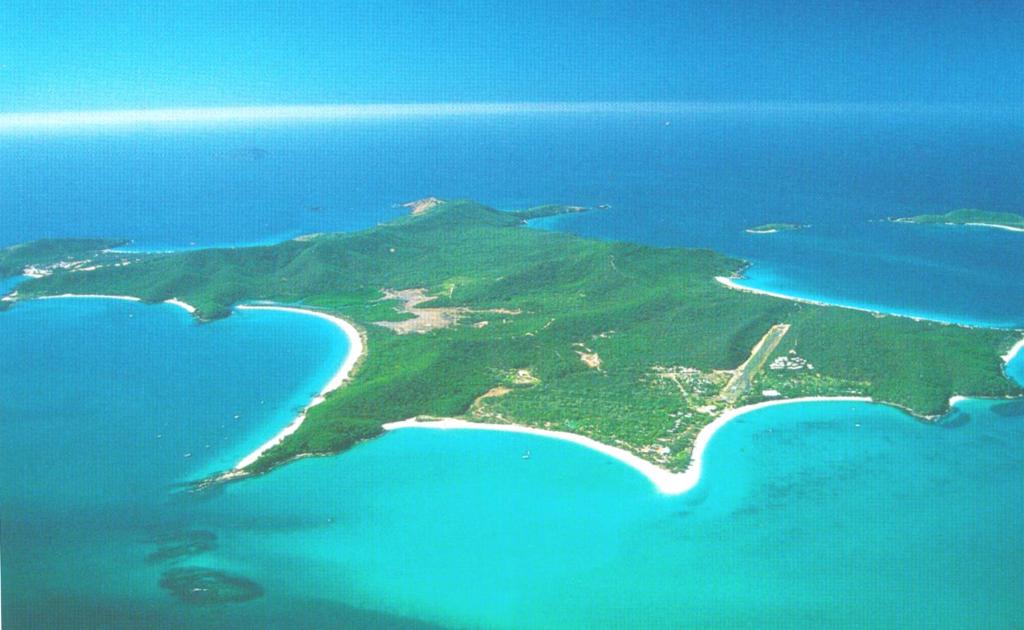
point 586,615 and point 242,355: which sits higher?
point 242,355

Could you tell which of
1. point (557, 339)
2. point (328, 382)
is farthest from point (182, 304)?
point (557, 339)

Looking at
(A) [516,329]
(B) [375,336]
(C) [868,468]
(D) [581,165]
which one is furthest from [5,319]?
(D) [581,165]

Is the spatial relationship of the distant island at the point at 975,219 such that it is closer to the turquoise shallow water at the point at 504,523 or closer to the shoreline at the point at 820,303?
the shoreline at the point at 820,303

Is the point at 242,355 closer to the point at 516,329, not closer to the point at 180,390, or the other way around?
the point at 180,390

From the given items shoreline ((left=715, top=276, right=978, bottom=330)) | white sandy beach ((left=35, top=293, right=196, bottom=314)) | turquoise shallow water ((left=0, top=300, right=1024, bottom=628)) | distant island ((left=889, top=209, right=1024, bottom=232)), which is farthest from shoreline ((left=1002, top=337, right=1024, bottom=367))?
white sandy beach ((left=35, top=293, right=196, bottom=314))

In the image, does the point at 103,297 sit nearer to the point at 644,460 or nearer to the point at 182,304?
the point at 182,304
